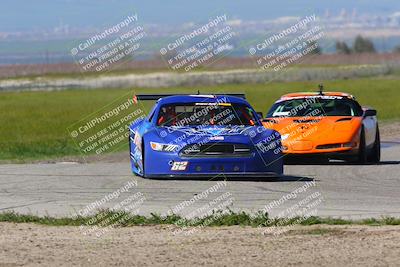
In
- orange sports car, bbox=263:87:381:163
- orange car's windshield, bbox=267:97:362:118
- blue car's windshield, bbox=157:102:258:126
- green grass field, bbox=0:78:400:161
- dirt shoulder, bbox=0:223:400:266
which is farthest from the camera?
green grass field, bbox=0:78:400:161

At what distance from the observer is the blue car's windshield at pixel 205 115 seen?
60.0ft

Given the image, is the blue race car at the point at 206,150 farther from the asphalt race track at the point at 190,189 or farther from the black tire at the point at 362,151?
the black tire at the point at 362,151

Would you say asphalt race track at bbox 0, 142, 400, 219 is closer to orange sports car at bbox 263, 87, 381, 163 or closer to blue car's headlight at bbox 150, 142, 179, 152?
blue car's headlight at bbox 150, 142, 179, 152

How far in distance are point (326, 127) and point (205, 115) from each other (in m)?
3.47

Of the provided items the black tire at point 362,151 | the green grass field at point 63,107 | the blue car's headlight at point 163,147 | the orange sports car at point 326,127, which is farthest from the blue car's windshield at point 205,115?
the green grass field at point 63,107

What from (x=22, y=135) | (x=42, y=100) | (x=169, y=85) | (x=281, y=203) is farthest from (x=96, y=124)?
(x=169, y=85)

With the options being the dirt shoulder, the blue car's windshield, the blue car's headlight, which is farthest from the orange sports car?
the dirt shoulder

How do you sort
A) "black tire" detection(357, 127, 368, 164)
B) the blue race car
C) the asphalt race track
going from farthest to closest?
1. "black tire" detection(357, 127, 368, 164)
2. the blue race car
3. the asphalt race track

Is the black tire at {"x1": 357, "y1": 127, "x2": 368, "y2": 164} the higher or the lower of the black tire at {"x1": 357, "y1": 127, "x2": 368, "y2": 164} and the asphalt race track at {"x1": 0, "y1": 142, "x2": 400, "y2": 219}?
the lower

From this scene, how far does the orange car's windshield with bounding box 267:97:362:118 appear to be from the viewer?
71.9 ft

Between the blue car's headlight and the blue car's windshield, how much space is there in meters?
0.89

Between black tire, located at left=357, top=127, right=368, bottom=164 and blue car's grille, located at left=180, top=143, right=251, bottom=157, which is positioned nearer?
blue car's grille, located at left=180, top=143, right=251, bottom=157

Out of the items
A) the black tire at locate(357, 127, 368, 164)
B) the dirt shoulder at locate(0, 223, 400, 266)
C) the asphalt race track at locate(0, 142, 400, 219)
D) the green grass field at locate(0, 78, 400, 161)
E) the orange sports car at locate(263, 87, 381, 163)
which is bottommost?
A: the green grass field at locate(0, 78, 400, 161)

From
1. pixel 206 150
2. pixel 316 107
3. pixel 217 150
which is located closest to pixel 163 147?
pixel 206 150
